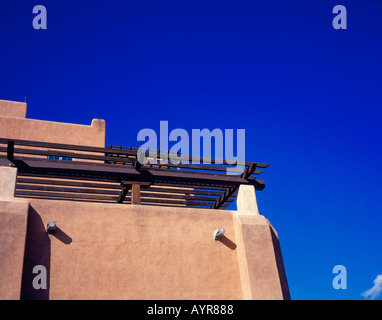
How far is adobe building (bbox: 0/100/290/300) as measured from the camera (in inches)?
369

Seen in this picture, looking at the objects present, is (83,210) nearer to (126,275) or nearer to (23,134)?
(126,275)

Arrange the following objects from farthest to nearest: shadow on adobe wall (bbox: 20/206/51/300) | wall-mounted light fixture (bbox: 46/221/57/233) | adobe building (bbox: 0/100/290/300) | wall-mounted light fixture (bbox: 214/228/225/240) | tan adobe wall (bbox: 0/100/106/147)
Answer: tan adobe wall (bbox: 0/100/106/147) < wall-mounted light fixture (bbox: 214/228/225/240) < wall-mounted light fixture (bbox: 46/221/57/233) < adobe building (bbox: 0/100/290/300) < shadow on adobe wall (bbox: 20/206/51/300)

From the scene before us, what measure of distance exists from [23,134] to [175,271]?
1051cm

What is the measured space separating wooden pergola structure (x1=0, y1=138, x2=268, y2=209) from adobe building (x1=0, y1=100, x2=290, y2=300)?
38mm

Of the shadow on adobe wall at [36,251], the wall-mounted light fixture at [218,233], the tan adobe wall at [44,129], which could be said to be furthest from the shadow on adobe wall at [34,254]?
the tan adobe wall at [44,129]

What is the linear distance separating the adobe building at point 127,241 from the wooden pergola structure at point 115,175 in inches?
1.5

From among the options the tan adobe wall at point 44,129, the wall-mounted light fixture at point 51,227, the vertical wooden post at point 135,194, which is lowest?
the wall-mounted light fixture at point 51,227

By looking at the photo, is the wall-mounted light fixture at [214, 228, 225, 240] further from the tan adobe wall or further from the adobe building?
the tan adobe wall

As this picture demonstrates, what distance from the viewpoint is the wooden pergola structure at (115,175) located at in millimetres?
11031

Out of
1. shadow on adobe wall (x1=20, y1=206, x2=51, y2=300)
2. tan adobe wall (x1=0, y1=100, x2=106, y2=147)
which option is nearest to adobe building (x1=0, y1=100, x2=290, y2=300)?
shadow on adobe wall (x1=20, y1=206, x2=51, y2=300)

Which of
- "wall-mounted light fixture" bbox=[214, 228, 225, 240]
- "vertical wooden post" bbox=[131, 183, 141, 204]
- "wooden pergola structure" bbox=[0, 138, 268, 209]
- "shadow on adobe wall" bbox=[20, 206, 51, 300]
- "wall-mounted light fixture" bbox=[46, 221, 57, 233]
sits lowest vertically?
"shadow on adobe wall" bbox=[20, 206, 51, 300]

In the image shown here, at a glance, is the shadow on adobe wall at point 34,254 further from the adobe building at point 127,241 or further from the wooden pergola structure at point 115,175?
the wooden pergola structure at point 115,175
